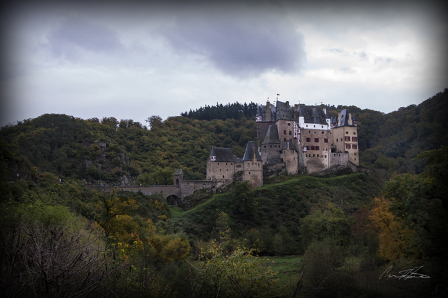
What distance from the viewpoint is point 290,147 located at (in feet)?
217

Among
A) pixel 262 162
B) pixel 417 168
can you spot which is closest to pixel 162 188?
pixel 262 162

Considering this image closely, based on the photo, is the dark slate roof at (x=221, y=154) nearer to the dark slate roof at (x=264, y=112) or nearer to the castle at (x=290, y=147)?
the castle at (x=290, y=147)

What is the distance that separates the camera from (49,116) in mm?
84188

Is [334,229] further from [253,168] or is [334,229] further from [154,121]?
[154,121]

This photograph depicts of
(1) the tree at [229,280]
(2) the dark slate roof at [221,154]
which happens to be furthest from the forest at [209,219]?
(2) the dark slate roof at [221,154]

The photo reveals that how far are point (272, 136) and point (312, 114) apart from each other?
12308 mm

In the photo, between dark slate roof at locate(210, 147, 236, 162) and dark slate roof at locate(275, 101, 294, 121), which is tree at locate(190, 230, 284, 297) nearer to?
dark slate roof at locate(210, 147, 236, 162)

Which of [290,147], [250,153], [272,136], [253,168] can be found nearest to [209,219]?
[253,168]

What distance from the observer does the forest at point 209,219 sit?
38.4 ft

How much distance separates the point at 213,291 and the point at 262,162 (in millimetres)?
50798

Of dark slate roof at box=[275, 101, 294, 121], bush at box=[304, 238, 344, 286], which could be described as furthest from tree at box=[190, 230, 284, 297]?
dark slate roof at box=[275, 101, 294, 121]

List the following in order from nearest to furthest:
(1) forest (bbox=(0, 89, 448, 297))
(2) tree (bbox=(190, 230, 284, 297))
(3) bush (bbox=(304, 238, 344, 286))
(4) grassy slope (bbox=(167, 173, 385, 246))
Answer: (1) forest (bbox=(0, 89, 448, 297)) → (2) tree (bbox=(190, 230, 284, 297)) → (3) bush (bbox=(304, 238, 344, 286)) → (4) grassy slope (bbox=(167, 173, 385, 246))

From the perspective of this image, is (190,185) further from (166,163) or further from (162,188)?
(166,163)

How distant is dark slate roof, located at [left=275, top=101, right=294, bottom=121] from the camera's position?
69625 millimetres
